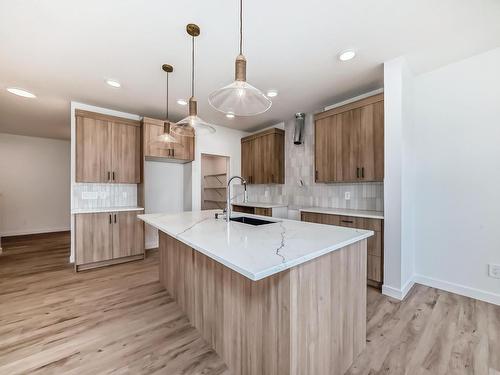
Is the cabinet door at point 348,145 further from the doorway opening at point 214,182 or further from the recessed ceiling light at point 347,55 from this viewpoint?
the doorway opening at point 214,182

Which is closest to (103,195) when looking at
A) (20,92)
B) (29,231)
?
(20,92)

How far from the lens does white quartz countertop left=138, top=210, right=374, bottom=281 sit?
0.95 m

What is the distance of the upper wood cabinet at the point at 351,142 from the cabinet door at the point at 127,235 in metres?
3.06

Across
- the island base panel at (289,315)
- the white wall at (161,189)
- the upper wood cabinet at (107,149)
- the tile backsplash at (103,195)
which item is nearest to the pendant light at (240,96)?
the island base panel at (289,315)

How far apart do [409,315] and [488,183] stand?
1.59m

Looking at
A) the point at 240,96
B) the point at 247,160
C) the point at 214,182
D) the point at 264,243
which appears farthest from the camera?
the point at 214,182

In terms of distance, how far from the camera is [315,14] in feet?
5.61

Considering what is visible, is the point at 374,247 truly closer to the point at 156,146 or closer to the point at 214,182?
the point at 156,146

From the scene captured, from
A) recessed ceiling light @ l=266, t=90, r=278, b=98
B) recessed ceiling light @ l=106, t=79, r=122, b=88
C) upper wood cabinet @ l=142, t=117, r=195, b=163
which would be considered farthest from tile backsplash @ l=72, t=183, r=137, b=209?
recessed ceiling light @ l=266, t=90, r=278, b=98

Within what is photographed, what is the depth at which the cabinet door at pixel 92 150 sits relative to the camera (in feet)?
10.8

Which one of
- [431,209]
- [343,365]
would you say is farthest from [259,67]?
[343,365]

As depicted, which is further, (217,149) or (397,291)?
(217,149)

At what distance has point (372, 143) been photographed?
109 inches

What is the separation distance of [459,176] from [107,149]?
478 centimetres
